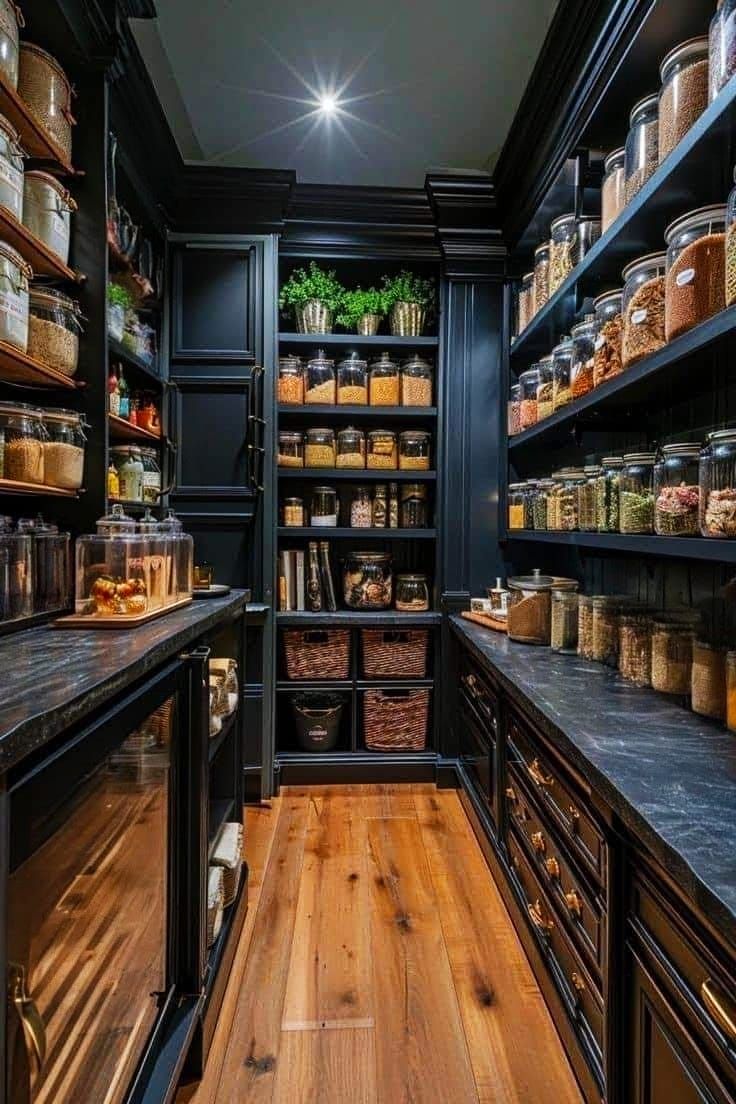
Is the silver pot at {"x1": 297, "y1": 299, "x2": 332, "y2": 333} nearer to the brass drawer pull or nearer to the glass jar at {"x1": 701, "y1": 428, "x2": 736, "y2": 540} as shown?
the glass jar at {"x1": 701, "y1": 428, "x2": 736, "y2": 540}

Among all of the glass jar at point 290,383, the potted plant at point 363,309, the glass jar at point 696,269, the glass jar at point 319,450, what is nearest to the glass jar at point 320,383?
the glass jar at point 290,383

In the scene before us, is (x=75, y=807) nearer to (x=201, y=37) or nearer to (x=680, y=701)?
(x=680, y=701)

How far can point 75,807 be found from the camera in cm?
83

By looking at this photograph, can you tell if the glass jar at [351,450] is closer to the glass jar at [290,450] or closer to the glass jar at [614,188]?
the glass jar at [290,450]

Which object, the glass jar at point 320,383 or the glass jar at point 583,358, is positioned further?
the glass jar at point 320,383

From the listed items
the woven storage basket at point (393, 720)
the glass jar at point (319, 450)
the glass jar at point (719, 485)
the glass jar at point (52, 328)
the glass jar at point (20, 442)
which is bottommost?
the woven storage basket at point (393, 720)

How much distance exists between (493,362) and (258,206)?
1.24 metres

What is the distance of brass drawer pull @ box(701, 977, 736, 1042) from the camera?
0.72 metres

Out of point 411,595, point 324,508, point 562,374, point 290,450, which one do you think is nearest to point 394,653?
point 411,595

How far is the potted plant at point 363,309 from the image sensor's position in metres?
2.99

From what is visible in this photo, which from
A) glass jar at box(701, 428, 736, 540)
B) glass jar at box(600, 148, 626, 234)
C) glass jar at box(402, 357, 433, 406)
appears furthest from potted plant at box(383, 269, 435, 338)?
glass jar at box(701, 428, 736, 540)

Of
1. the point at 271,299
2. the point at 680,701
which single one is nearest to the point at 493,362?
the point at 271,299

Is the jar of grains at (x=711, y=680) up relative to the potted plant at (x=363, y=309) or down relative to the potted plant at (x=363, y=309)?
down

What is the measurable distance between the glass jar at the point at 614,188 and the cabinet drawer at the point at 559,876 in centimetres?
156
